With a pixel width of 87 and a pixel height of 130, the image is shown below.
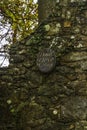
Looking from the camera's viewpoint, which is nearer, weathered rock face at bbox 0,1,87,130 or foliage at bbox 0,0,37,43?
weathered rock face at bbox 0,1,87,130

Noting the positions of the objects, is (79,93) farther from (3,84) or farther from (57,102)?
(3,84)

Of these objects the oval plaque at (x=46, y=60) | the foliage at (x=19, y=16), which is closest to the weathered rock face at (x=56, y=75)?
the oval plaque at (x=46, y=60)

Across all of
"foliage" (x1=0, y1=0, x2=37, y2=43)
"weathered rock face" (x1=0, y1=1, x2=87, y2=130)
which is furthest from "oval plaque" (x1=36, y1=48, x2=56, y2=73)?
"foliage" (x1=0, y1=0, x2=37, y2=43)

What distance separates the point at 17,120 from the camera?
6812mm

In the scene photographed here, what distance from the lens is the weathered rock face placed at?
6617 millimetres

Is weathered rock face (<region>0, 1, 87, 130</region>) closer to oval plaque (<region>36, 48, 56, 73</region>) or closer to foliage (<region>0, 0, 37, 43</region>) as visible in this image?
oval plaque (<region>36, 48, 56, 73</region>)

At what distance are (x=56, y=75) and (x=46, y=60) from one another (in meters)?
0.28

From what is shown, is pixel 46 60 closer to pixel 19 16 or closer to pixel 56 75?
pixel 56 75

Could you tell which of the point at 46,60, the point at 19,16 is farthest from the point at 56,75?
the point at 19,16

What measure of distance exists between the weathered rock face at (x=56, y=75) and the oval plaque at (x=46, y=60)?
3.2 inches

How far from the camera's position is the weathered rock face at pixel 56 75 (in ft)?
21.7

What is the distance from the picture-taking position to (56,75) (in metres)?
6.79

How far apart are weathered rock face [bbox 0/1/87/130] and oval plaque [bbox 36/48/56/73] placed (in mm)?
81

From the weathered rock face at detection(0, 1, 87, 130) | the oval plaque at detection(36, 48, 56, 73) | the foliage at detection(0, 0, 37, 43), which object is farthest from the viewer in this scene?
the foliage at detection(0, 0, 37, 43)
